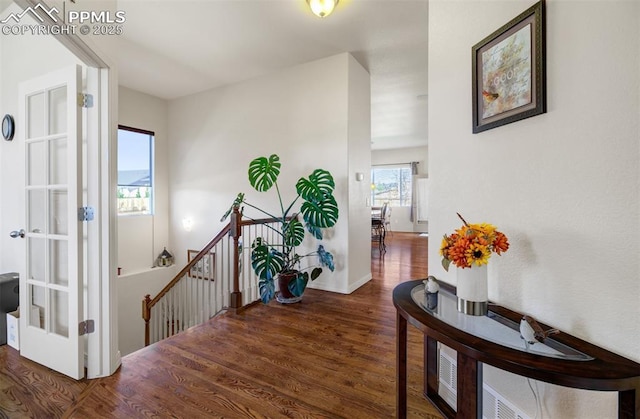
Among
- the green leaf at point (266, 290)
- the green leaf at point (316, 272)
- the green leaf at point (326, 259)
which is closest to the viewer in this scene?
the green leaf at point (266, 290)

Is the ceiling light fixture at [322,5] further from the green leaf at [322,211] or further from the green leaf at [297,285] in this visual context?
the green leaf at [297,285]

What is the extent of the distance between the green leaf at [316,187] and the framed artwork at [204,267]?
53.7 inches

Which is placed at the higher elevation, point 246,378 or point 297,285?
point 297,285

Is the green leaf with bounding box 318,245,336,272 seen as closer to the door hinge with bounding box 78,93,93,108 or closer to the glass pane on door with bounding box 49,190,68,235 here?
the glass pane on door with bounding box 49,190,68,235

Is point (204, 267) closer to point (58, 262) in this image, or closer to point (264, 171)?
point (264, 171)

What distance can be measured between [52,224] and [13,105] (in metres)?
1.31

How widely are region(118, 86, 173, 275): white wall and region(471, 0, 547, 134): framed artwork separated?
5176 millimetres

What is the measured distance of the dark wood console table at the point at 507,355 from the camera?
2.52 feet

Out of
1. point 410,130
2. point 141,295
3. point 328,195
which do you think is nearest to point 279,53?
point 328,195

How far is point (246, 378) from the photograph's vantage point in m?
1.94

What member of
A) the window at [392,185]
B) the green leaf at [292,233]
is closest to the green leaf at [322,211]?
the green leaf at [292,233]

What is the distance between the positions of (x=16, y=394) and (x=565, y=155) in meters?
3.20

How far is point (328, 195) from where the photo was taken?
3299mm

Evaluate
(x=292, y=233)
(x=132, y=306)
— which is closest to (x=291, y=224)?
(x=292, y=233)
